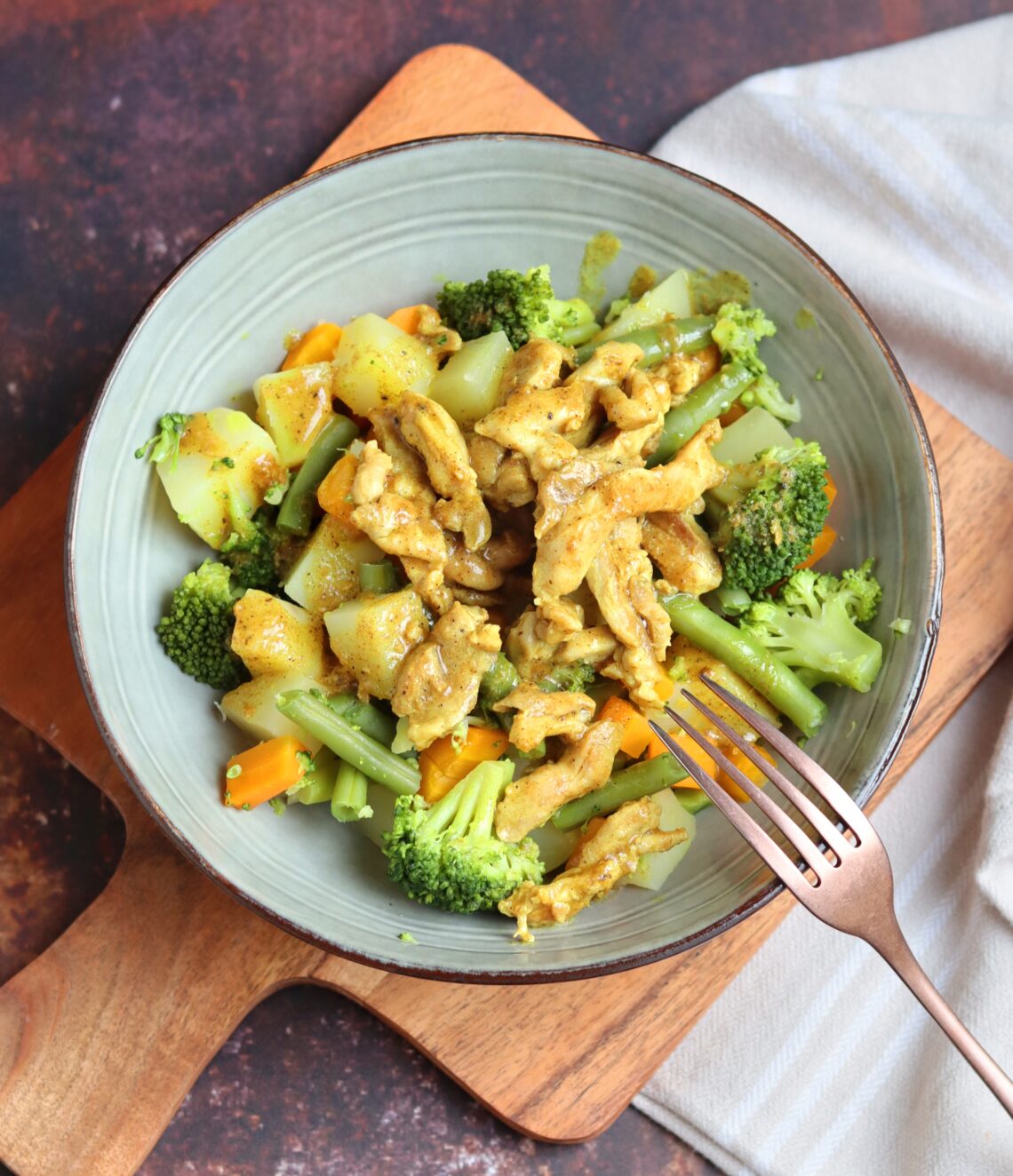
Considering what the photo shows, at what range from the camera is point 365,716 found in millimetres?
3137

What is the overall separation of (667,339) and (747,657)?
100 cm

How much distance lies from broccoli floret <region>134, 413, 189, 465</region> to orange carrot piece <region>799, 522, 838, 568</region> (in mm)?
1860

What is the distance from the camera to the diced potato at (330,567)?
10.5 feet

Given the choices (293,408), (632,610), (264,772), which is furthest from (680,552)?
(264,772)

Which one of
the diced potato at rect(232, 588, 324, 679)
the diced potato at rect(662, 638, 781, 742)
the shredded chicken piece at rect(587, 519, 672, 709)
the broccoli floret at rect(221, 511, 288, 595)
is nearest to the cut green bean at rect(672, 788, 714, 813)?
the diced potato at rect(662, 638, 781, 742)

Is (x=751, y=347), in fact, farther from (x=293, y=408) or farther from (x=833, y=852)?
(x=833, y=852)

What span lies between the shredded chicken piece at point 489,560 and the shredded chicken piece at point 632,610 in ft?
0.88

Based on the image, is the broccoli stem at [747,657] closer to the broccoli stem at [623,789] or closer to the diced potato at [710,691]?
the diced potato at [710,691]

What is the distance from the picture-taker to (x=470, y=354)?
3.27 m

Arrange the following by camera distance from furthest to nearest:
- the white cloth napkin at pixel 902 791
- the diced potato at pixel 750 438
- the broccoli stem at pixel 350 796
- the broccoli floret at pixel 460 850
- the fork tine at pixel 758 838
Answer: the white cloth napkin at pixel 902 791
the diced potato at pixel 750 438
the broccoli stem at pixel 350 796
the broccoli floret at pixel 460 850
the fork tine at pixel 758 838

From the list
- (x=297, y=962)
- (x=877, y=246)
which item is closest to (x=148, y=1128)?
(x=297, y=962)

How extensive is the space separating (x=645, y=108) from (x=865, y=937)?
10.9 ft

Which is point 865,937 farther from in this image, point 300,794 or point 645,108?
point 645,108

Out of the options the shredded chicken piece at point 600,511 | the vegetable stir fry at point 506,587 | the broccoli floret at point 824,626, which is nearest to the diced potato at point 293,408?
the vegetable stir fry at point 506,587
